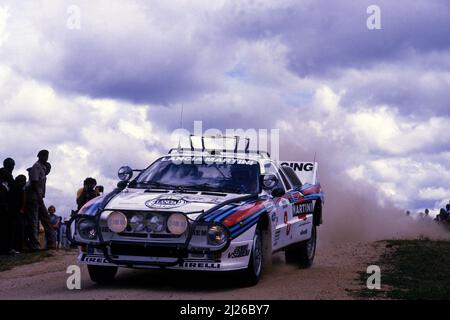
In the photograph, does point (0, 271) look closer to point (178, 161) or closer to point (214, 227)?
point (178, 161)

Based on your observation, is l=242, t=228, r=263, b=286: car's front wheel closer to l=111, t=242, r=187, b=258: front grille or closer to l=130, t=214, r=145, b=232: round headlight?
l=111, t=242, r=187, b=258: front grille

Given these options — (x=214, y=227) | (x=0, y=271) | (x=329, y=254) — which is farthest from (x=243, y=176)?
(x=329, y=254)

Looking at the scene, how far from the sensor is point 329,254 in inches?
610

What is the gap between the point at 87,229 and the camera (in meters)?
9.47

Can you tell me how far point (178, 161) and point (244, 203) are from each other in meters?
1.62

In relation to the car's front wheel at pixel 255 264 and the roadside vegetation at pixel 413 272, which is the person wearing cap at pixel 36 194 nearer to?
the roadside vegetation at pixel 413 272

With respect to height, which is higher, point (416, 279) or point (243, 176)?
point (243, 176)

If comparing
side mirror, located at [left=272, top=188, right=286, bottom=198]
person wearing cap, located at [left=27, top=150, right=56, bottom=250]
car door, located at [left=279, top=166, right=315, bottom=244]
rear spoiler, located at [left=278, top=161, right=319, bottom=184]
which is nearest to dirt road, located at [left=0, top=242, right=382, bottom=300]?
car door, located at [left=279, top=166, right=315, bottom=244]

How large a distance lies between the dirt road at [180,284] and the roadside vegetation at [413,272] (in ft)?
1.39

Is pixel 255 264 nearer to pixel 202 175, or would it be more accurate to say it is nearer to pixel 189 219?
pixel 189 219

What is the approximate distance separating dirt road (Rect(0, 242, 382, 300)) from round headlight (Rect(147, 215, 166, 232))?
71 cm
